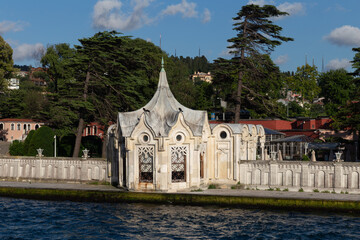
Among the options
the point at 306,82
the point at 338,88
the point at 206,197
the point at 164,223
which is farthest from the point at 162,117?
the point at 338,88

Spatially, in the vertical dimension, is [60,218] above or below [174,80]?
below

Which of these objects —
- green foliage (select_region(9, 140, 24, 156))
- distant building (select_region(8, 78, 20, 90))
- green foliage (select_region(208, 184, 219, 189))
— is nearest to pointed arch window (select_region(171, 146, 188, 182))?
green foliage (select_region(208, 184, 219, 189))

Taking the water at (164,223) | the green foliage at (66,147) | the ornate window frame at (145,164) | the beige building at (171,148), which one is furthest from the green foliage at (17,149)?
the ornate window frame at (145,164)

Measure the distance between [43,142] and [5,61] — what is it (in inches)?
1143

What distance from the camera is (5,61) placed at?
72.9 metres

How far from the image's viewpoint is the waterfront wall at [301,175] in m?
29.9

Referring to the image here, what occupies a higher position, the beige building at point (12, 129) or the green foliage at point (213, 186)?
the beige building at point (12, 129)

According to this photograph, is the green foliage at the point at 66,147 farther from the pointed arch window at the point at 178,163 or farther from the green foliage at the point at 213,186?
the pointed arch window at the point at 178,163

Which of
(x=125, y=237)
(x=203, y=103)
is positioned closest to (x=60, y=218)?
(x=125, y=237)

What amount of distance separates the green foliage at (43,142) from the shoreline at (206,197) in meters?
14.9

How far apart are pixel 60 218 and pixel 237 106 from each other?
25195 mm

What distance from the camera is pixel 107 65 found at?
160 feet

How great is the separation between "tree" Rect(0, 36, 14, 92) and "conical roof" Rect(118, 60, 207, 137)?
4349 centimetres

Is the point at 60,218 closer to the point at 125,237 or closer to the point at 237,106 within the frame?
the point at 125,237
